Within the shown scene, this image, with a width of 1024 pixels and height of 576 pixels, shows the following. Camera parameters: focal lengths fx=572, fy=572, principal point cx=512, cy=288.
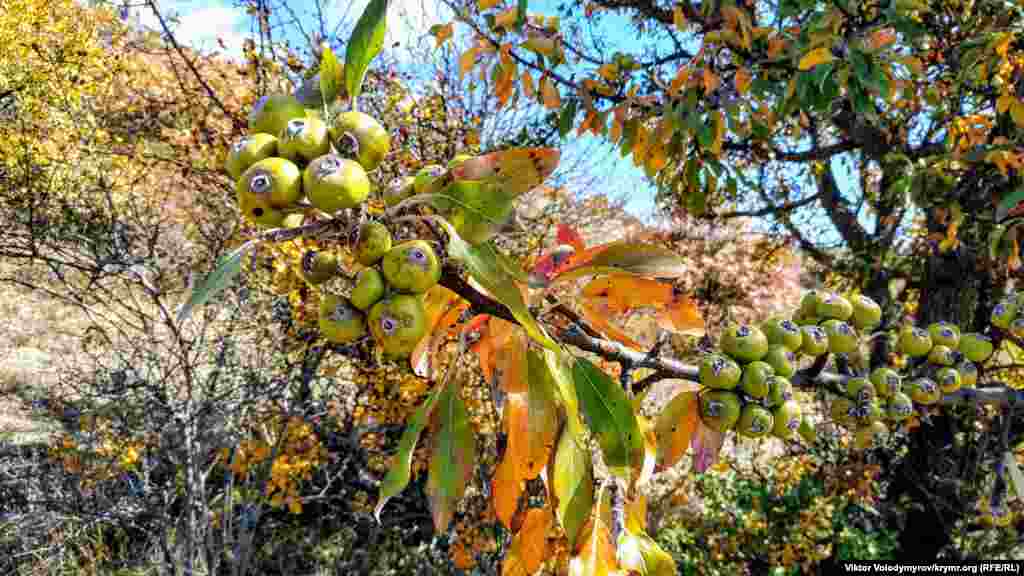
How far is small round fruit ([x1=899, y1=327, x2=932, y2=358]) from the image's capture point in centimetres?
131

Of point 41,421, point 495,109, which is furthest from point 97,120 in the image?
point 495,109

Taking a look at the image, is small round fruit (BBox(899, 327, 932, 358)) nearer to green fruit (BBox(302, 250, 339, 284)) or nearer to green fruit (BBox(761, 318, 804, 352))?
green fruit (BBox(761, 318, 804, 352))

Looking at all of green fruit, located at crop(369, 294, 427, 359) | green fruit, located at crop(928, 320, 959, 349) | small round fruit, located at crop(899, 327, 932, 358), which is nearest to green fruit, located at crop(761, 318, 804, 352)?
small round fruit, located at crop(899, 327, 932, 358)

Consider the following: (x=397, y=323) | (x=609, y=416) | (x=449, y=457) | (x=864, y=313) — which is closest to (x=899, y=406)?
(x=864, y=313)

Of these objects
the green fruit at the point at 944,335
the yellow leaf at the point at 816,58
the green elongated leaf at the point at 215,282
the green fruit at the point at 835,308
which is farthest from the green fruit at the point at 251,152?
the yellow leaf at the point at 816,58

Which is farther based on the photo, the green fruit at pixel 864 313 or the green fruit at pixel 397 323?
the green fruit at pixel 864 313

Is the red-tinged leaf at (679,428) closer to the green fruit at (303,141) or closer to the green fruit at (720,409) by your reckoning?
the green fruit at (720,409)

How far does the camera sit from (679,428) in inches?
42.8

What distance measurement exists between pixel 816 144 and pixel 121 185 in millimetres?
5033

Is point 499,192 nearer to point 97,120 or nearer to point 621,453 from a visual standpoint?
point 621,453

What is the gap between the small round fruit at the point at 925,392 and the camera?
121 cm

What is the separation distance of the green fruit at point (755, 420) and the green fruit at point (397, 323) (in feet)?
2.10

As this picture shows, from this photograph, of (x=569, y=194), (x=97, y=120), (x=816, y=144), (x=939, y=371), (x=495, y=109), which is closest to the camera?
(x=939, y=371)

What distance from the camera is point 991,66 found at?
2.28 meters
